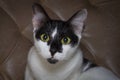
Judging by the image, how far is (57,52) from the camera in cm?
76

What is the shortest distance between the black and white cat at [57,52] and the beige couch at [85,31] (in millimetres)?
87

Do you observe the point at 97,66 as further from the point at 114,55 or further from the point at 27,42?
the point at 27,42

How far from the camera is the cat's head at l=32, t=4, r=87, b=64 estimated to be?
2.52 feet

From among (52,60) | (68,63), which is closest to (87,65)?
(68,63)

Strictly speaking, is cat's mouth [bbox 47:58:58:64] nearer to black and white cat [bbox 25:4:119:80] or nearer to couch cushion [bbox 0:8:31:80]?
black and white cat [bbox 25:4:119:80]

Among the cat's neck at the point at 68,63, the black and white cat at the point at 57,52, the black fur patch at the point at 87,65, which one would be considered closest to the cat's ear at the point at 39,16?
the black and white cat at the point at 57,52

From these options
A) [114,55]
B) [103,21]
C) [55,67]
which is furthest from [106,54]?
[55,67]

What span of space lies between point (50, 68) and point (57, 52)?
113 mm

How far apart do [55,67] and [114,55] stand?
0.93 ft

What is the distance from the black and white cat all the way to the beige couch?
87 mm

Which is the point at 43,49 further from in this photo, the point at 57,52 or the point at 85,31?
the point at 85,31

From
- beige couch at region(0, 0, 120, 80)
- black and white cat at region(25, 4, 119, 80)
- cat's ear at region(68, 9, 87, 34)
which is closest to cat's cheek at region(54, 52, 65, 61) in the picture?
black and white cat at region(25, 4, 119, 80)

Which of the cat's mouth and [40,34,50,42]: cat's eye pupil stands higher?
[40,34,50,42]: cat's eye pupil

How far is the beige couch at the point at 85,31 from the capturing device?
95cm
